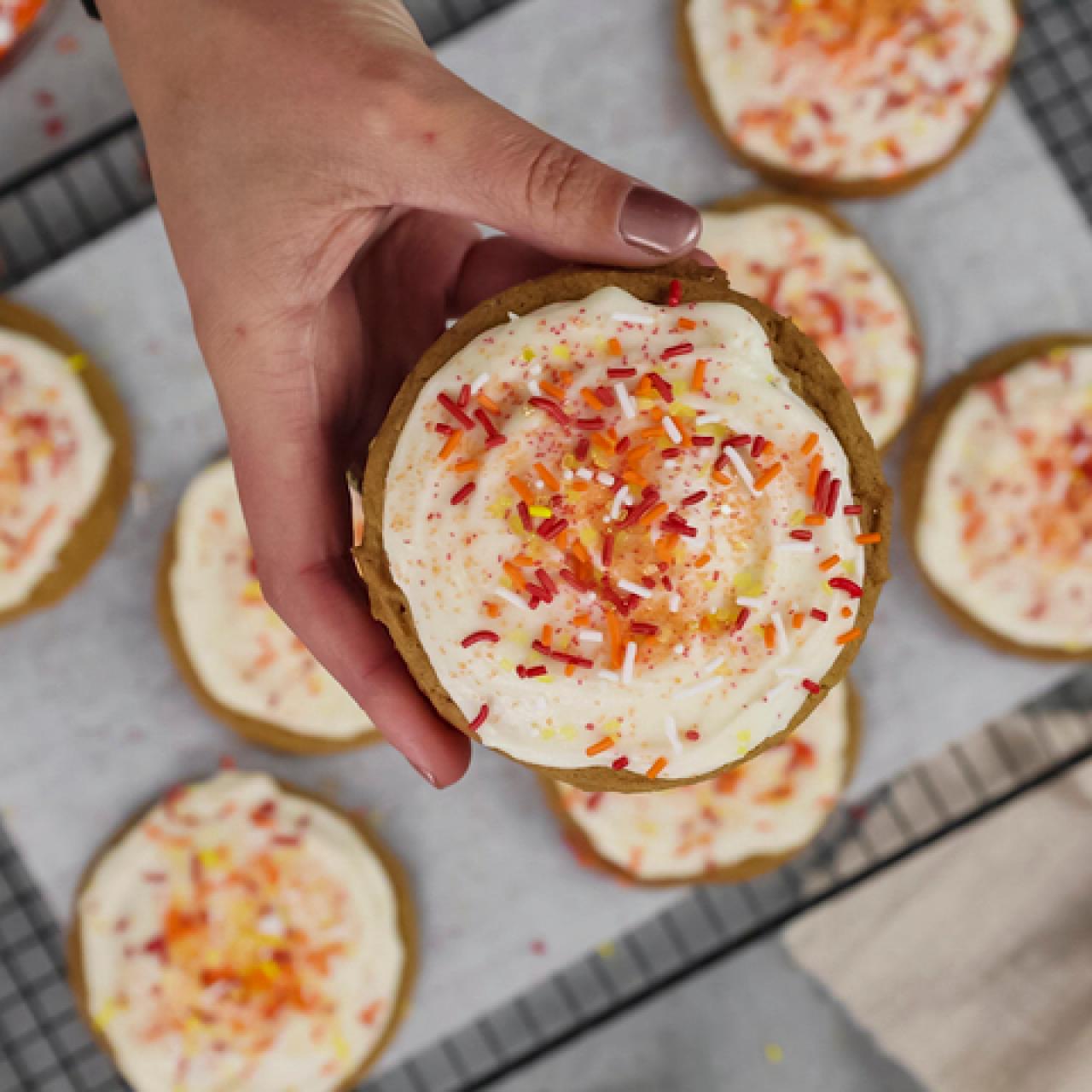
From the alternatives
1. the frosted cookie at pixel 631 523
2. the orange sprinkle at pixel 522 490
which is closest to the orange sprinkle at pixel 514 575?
the frosted cookie at pixel 631 523

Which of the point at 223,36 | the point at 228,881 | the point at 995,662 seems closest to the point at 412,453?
the point at 223,36

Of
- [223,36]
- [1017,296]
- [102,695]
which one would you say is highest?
[223,36]

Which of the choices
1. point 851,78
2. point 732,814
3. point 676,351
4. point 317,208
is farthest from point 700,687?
point 851,78

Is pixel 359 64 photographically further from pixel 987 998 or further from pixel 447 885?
pixel 987 998

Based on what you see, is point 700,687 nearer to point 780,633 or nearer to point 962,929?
point 780,633

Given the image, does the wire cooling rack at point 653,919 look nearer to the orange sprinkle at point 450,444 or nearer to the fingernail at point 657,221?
the fingernail at point 657,221

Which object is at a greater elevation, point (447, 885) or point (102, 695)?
point (102, 695)
